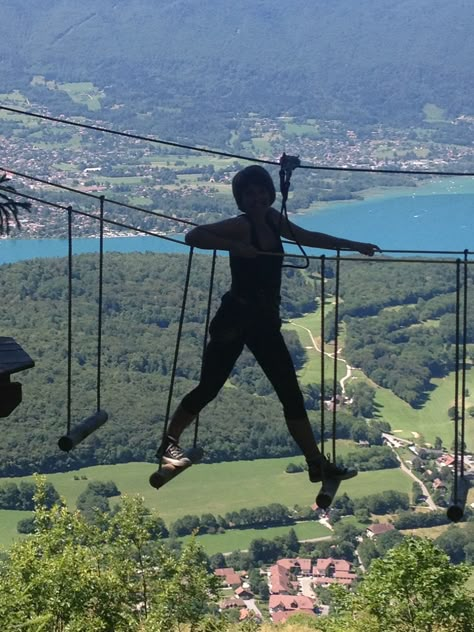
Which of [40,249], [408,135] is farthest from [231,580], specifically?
[408,135]

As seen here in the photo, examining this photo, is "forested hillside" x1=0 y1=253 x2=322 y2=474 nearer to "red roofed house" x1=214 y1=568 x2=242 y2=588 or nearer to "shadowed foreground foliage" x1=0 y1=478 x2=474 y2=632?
"red roofed house" x1=214 y1=568 x2=242 y2=588

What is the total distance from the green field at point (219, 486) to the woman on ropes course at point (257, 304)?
2378cm

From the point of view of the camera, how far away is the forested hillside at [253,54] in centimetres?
13238

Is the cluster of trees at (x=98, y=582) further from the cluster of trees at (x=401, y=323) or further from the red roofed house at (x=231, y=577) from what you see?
the cluster of trees at (x=401, y=323)

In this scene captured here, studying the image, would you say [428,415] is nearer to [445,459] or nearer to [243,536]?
[445,459]

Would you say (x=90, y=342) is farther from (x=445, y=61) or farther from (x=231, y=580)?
(x=445, y=61)

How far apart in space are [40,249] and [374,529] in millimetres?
34008

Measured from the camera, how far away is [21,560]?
9555mm

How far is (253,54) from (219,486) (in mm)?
130662

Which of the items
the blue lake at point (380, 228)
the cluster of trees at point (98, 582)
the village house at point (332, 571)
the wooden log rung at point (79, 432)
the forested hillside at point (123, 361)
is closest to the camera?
the wooden log rung at point (79, 432)

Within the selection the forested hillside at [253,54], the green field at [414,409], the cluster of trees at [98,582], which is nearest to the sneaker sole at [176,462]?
the cluster of trees at [98,582]

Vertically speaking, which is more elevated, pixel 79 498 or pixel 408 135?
pixel 408 135

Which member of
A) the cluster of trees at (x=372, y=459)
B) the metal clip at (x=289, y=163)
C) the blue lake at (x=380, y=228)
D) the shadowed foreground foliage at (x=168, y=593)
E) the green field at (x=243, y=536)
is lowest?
the green field at (x=243, y=536)

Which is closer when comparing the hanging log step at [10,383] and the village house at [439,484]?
the hanging log step at [10,383]
